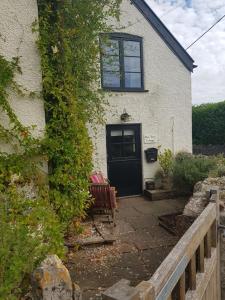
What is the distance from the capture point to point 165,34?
29.2ft

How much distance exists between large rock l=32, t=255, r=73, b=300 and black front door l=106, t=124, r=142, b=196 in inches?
274

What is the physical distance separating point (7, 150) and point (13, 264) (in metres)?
2.16

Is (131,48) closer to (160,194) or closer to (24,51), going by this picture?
(160,194)

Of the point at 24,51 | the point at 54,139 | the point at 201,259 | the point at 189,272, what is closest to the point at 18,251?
the point at 189,272

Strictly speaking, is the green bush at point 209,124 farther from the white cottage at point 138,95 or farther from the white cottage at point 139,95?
the white cottage at point 138,95

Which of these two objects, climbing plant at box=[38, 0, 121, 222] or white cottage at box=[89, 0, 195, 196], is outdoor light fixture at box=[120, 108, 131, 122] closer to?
white cottage at box=[89, 0, 195, 196]

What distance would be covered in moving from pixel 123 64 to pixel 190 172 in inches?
147

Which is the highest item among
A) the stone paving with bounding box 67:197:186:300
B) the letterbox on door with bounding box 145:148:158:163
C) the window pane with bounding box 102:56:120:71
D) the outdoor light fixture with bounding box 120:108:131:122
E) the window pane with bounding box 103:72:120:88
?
the window pane with bounding box 102:56:120:71

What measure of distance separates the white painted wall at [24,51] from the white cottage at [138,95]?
3.75 m

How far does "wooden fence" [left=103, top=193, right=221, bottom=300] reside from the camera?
5.09 ft

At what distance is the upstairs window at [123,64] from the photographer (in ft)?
26.8

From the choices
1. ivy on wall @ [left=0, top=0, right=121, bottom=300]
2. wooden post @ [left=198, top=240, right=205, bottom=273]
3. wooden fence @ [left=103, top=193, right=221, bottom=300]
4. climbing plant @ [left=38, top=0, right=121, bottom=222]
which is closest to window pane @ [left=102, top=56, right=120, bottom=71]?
ivy on wall @ [left=0, top=0, right=121, bottom=300]

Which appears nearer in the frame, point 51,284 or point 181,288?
point 51,284

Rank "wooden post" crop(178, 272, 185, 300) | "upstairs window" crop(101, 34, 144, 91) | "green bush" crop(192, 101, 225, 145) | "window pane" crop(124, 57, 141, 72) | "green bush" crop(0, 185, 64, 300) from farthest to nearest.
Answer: "green bush" crop(192, 101, 225, 145)
"window pane" crop(124, 57, 141, 72)
"upstairs window" crop(101, 34, 144, 91)
"wooden post" crop(178, 272, 185, 300)
"green bush" crop(0, 185, 64, 300)
